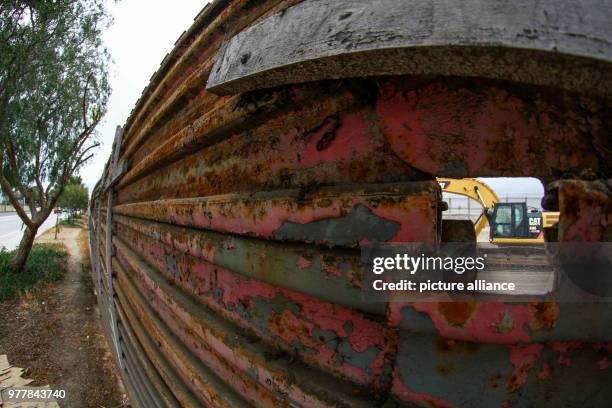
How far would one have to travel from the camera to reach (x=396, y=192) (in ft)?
2.58

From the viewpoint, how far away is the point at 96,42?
45.6 ft

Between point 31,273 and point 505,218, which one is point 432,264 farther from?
point 31,273

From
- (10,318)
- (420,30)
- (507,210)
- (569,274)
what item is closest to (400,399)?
(569,274)

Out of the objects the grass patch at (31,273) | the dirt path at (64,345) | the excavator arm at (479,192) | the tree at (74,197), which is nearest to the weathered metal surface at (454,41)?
the dirt path at (64,345)

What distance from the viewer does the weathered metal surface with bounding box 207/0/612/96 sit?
563mm

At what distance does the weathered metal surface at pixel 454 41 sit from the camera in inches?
22.2

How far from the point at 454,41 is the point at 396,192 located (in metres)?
0.32

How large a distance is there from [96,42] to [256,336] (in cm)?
1667

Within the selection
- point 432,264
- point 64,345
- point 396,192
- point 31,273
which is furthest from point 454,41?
point 31,273

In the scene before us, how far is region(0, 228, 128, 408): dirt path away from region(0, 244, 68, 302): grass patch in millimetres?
697

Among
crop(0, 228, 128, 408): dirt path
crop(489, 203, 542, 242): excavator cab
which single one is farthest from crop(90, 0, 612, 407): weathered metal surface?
crop(489, 203, 542, 242): excavator cab

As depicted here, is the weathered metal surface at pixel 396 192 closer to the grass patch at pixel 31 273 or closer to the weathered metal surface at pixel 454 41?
the weathered metal surface at pixel 454 41

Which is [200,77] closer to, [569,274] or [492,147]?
[492,147]

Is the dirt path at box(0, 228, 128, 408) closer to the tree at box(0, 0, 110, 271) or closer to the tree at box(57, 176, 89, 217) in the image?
the tree at box(0, 0, 110, 271)
